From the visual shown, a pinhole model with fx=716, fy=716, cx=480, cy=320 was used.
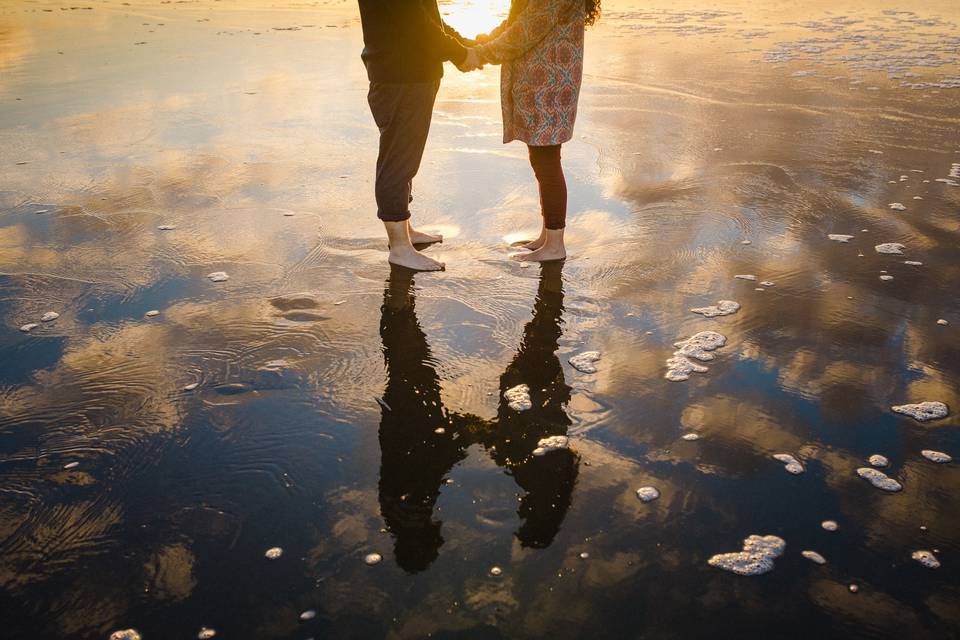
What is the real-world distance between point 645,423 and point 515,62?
2.31 m

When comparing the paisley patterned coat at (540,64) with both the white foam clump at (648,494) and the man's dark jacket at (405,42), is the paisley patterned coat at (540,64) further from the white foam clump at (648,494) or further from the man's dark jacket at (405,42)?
the white foam clump at (648,494)

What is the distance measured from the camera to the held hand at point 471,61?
161 inches

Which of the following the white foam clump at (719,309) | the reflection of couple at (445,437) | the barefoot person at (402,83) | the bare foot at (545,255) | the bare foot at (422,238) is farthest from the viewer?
the bare foot at (422,238)

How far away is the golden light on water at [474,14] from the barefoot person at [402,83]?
692 centimetres

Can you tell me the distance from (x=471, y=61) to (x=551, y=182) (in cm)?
83

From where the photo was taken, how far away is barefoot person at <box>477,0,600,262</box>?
390 centimetres

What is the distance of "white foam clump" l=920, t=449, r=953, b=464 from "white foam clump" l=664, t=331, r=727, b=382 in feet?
2.96

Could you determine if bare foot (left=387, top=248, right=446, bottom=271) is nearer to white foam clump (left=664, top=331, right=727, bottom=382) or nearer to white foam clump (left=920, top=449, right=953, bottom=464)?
white foam clump (left=664, top=331, right=727, bottom=382)

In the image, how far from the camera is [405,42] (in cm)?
390

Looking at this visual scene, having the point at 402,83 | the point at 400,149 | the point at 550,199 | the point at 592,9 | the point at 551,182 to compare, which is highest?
the point at 592,9

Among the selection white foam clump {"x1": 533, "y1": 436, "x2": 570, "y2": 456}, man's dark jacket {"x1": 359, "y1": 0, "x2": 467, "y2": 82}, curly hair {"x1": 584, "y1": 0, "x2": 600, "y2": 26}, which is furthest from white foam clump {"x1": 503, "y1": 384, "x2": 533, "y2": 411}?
curly hair {"x1": 584, "y1": 0, "x2": 600, "y2": 26}

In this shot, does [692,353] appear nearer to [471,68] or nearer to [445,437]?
[445,437]

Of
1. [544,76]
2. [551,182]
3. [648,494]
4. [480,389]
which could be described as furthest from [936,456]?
[544,76]

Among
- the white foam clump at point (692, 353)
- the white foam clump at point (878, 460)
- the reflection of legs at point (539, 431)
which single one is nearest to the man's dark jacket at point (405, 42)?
the reflection of legs at point (539, 431)
